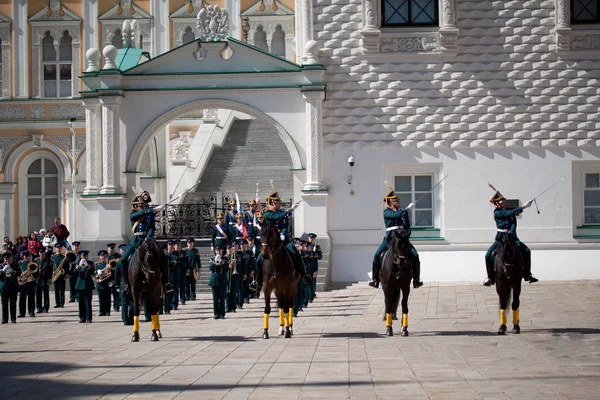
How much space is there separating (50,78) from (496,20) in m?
19.9

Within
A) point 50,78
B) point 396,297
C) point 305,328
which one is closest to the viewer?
point 396,297

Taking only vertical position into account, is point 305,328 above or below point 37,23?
below

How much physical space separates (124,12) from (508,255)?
2802 centimetres

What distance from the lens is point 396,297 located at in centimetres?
1792

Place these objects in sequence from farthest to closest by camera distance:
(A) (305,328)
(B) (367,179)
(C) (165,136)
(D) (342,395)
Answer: (C) (165,136) < (B) (367,179) < (A) (305,328) < (D) (342,395)

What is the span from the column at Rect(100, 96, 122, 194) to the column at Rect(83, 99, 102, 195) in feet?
1.04

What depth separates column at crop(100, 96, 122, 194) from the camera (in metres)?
29.0

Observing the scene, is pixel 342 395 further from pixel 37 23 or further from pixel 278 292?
pixel 37 23

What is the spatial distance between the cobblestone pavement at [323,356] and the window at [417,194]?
18.8 feet

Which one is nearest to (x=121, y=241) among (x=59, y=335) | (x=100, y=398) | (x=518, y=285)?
(x=59, y=335)

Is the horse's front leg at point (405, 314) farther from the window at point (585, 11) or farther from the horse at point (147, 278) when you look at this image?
the window at point (585, 11)

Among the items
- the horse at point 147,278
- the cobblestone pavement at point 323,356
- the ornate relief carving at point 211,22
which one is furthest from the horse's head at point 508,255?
the ornate relief carving at point 211,22

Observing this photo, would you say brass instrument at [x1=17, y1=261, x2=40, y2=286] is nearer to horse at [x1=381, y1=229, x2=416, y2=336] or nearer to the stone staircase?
horse at [x1=381, y1=229, x2=416, y2=336]

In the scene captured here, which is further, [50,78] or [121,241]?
[50,78]
